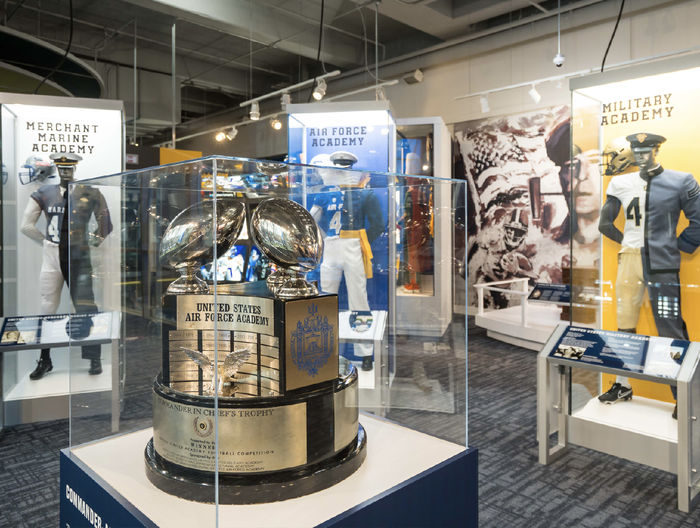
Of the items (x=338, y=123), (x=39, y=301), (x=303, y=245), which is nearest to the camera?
(x=303, y=245)

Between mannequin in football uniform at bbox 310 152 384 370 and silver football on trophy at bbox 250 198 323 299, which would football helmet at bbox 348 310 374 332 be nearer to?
mannequin in football uniform at bbox 310 152 384 370

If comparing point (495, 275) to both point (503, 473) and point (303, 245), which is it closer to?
point (503, 473)

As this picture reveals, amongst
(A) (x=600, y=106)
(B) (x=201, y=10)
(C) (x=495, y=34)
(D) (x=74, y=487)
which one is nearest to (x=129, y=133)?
(B) (x=201, y=10)

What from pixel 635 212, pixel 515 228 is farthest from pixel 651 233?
pixel 515 228

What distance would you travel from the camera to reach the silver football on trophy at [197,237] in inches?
36.4

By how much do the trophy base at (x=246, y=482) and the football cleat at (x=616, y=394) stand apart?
256 cm

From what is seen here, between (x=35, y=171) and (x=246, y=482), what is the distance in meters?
3.72

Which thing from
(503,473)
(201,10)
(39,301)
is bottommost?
(503,473)

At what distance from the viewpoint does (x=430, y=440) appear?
1.32 metres

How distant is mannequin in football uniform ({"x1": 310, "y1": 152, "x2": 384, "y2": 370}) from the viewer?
1.25 metres

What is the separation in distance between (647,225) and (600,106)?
2.39ft

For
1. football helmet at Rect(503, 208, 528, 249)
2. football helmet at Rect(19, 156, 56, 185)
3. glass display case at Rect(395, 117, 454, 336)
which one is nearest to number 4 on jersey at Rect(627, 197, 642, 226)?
glass display case at Rect(395, 117, 454, 336)

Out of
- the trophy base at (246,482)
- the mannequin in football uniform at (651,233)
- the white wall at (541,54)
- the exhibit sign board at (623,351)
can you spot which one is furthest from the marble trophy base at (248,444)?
the white wall at (541,54)

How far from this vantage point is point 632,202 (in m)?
2.94
